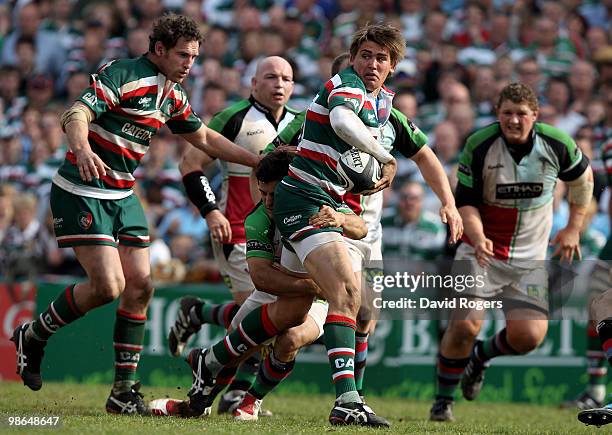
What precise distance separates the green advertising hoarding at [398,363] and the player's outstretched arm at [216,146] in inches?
139

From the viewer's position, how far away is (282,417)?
8.92 m

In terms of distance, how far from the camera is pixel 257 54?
1619 cm

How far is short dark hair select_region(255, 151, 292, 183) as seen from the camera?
7.89m

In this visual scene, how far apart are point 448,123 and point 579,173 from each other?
4611 mm

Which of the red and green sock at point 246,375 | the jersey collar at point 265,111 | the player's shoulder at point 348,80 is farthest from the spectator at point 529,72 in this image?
the player's shoulder at point 348,80

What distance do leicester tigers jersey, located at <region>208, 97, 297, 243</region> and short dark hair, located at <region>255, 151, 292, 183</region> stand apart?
1.57 m

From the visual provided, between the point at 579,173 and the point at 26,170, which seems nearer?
the point at 579,173

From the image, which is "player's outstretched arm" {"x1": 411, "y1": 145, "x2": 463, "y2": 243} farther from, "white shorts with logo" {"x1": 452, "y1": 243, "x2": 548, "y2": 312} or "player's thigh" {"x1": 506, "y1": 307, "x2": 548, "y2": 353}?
"player's thigh" {"x1": 506, "y1": 307, "x2": 548, "y2": 353}

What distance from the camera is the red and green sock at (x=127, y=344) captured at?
28.1 ft

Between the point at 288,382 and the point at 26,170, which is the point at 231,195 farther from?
the point at 26,170

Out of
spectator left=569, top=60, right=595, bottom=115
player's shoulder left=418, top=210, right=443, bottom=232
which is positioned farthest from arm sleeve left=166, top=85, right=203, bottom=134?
spectator left=569, top=60, right=595, bottom=115

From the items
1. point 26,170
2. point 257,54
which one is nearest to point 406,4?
point 257,54

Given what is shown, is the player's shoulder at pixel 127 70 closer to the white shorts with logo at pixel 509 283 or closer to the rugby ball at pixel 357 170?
the rugby ball at pixel 357 170

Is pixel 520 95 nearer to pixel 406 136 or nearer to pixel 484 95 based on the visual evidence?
pixel 406 136
